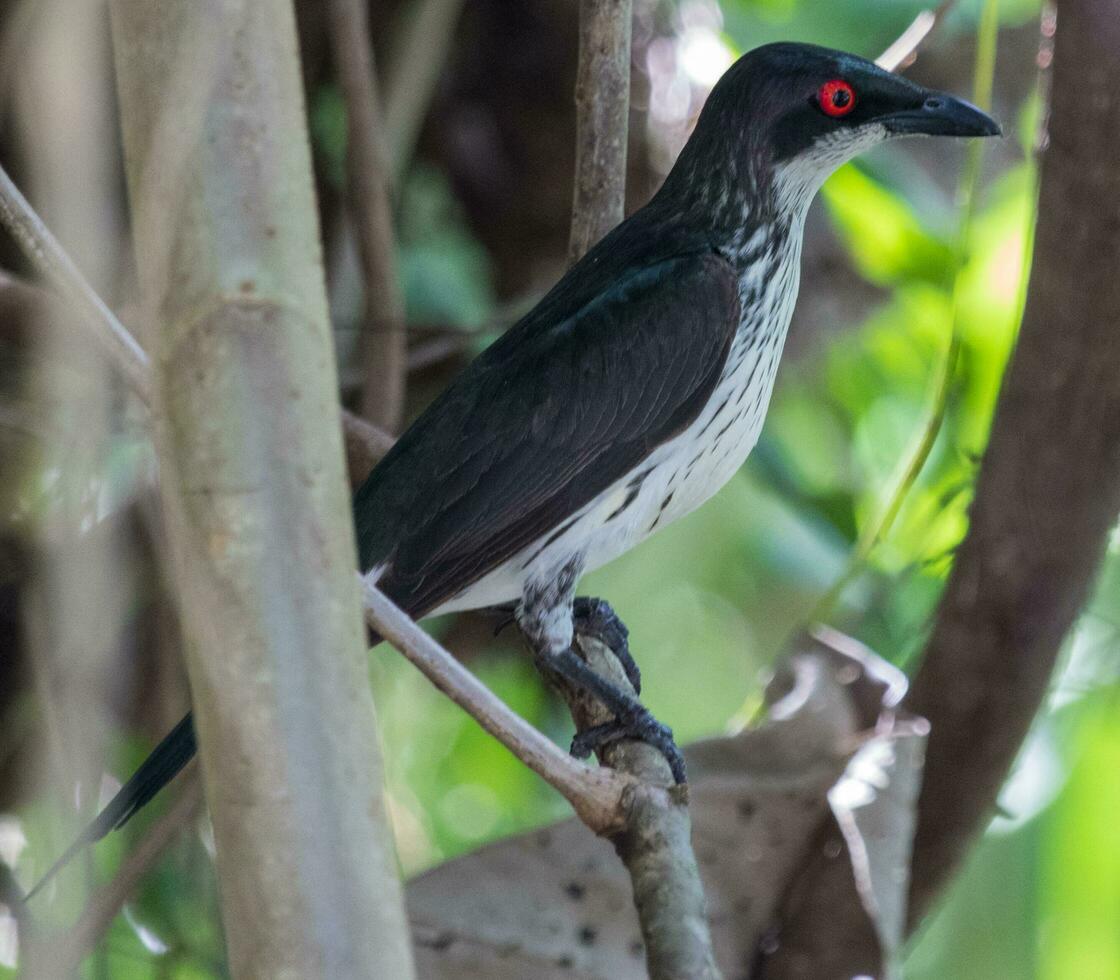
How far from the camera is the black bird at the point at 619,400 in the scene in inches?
107

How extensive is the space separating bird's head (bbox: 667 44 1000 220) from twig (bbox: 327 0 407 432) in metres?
0.69

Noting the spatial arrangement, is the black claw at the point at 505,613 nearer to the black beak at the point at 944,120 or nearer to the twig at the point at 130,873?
the twig at the point at 130,873

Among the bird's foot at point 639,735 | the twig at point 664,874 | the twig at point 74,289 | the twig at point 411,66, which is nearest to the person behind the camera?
the twig at point 74,289

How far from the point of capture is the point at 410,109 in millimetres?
3963

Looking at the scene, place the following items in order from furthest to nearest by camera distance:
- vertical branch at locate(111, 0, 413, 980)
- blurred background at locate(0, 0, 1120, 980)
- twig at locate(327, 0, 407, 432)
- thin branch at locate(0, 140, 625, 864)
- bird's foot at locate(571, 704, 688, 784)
A: 1. blurred background at locate(0, 0, 1120, 980)
2. twig at locate(327, 0, 407, 432)
3. bird's foot at locate(571, 704, 688, 784)
4. thin branch at locate(0, 140, 625, 864)
5. vertical branch at locate(111, 0, 413, 980)

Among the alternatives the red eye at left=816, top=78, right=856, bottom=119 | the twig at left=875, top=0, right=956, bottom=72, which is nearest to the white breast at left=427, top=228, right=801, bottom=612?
the red eye at left=816, top=78, right=856, bottom=119

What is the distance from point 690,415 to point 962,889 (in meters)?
1.68

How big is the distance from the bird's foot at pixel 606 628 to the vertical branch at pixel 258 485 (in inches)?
76.1

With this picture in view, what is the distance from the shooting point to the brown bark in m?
2.80

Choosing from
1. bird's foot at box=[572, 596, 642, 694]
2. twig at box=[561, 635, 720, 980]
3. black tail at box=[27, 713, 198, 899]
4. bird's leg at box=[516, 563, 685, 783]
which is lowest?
bird's foot at box=[572, 596, 642, 694]

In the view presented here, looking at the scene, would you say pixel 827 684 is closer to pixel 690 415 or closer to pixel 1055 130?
pixel 690 415

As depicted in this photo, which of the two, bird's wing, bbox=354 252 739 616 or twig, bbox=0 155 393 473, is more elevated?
twig, bbox=0 155 393 473

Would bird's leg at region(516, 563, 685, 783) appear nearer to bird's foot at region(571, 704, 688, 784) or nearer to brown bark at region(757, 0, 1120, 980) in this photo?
bird's foot at region(571, 704, 688, 784)

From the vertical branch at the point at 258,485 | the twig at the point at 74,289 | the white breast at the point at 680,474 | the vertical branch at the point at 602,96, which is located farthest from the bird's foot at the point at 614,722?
the vertical branch at the point at 258,485
